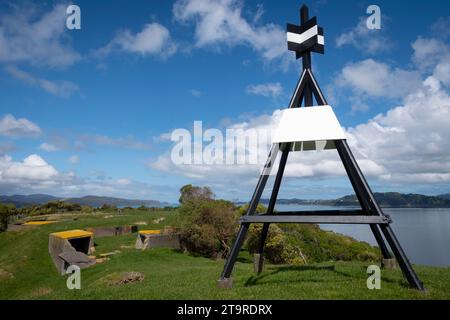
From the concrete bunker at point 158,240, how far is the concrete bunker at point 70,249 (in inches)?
243

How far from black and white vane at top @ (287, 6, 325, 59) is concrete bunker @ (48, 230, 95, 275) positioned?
3072 centimetres

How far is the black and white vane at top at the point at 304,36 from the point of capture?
39.0ft

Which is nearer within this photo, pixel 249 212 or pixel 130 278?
pixel 249 212

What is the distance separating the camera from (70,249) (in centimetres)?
3622

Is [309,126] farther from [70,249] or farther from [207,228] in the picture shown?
[70,249]

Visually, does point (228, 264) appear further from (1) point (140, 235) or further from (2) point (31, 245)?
(2) point (31, 245)

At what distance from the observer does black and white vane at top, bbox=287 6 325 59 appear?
39.0 ft

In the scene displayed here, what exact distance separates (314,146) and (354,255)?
179ft

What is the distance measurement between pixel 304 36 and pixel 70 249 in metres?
34.3

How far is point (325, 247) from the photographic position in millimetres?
61688

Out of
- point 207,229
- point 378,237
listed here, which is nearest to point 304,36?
point 378,237

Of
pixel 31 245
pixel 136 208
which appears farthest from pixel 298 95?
pixel 136 208
